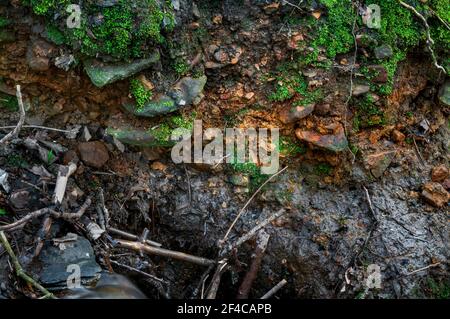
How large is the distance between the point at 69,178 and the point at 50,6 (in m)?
1.07

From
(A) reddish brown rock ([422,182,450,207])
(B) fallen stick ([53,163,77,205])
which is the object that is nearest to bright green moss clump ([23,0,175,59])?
(B) fallen stick ([53,163,77,205])

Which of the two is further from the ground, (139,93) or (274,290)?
(139,93)

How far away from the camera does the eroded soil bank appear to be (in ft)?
10.6

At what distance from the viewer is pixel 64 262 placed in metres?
2.94

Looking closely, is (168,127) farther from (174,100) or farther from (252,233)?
(252,233)

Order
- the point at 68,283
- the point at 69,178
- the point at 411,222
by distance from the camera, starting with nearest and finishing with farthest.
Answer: the point at 68,283 < the point at 69,178 < the point at 411,222

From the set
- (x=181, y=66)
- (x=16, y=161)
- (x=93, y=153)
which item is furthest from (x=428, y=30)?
(x=16, y=161)

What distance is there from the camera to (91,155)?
336cm

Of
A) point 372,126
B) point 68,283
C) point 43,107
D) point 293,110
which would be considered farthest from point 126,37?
point 372,126

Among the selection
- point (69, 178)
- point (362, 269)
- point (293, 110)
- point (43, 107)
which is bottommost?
point (362, 269)

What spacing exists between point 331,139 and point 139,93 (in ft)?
4.31

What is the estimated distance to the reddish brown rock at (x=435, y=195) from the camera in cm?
353

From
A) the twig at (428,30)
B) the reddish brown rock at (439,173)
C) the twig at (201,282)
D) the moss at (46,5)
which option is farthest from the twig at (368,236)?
the moss at (46,5)
